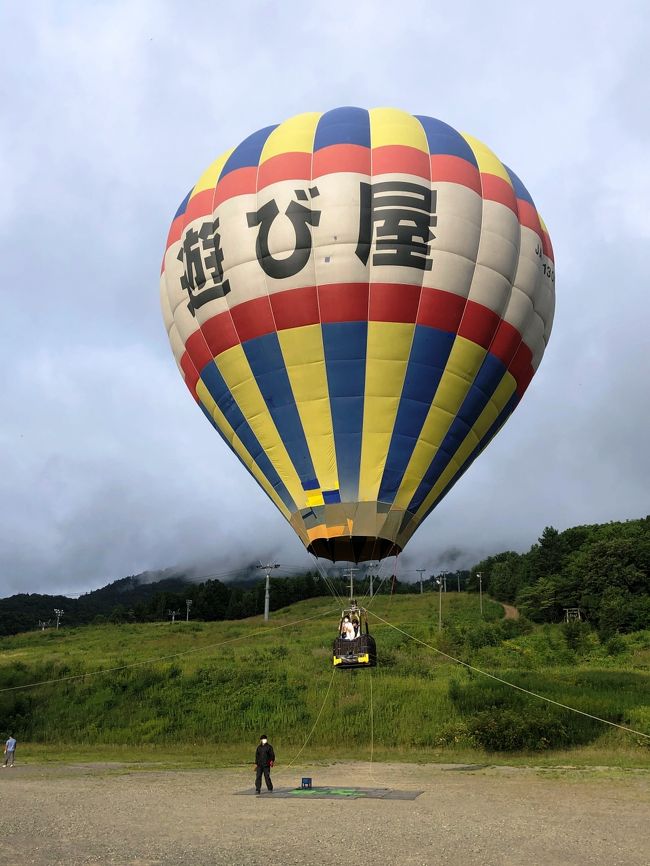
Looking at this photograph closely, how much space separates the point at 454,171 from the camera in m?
18.9

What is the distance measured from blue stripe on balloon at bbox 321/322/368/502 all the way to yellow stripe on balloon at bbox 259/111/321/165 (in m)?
5.13

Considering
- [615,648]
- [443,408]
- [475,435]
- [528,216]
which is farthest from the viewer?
[615,648]

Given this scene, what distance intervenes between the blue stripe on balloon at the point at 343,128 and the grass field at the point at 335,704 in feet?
66.2

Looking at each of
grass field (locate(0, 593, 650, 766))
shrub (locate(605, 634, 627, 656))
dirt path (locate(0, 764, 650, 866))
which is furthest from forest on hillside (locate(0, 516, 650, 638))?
dirt path (locate(0, 764, 650, 866))

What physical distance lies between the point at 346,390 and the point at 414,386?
1.72m

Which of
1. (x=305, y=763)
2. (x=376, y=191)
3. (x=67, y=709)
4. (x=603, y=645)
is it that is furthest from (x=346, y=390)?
(x=603, y=645)

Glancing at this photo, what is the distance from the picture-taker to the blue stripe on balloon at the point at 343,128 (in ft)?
62.8

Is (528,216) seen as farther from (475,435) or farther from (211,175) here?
(211,175)

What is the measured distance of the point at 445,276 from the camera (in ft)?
59.5

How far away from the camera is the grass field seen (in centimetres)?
2714

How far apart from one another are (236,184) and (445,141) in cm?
580

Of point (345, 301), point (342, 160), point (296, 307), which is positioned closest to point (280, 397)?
point (296, 307)

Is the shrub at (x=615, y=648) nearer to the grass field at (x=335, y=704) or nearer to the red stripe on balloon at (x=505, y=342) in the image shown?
the grass field at (x=335, y=704)

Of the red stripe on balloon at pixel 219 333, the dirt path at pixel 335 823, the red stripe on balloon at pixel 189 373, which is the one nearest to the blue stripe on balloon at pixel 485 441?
the red stripe on balloon at pixel 219 333
